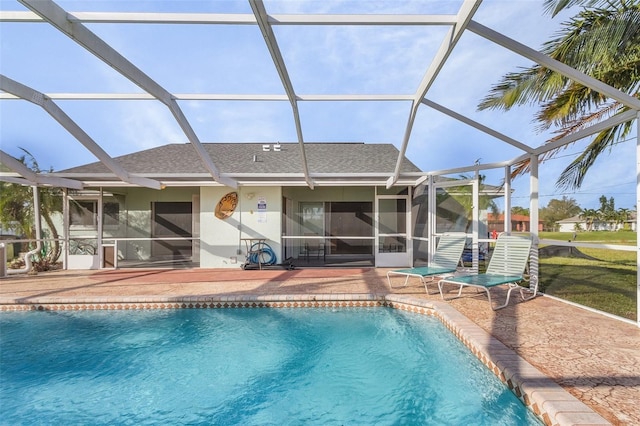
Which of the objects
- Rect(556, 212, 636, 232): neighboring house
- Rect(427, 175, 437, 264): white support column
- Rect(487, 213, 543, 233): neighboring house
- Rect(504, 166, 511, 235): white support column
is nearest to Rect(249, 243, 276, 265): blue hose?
Rect(427, 175, 437, 264): white support column

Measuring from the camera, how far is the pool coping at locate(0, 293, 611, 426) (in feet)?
8.55

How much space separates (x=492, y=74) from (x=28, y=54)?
8718mm

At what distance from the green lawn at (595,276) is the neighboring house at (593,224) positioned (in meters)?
0.09

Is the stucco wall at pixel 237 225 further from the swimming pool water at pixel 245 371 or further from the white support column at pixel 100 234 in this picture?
the swimming pool water at pixel 245 371

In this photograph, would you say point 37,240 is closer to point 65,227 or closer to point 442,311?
point 65,227

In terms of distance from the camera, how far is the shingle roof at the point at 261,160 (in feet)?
35.6

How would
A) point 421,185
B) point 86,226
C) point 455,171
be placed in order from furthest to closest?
point 86,226, point 421,185, point 455,171

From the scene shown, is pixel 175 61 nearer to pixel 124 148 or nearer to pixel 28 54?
pixel 28 54

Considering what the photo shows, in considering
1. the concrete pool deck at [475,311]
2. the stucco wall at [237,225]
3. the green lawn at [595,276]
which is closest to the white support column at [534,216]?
the green lawn at [595,276]

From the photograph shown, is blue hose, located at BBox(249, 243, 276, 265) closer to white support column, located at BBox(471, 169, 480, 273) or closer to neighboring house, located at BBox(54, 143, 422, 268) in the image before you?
neighboring house, located at BBox(54, 143, 422, 268)

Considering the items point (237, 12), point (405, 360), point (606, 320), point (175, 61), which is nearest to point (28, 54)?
point (175, 61)

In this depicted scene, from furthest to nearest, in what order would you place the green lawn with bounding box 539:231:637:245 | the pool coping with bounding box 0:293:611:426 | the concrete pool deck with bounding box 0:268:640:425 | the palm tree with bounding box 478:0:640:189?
the palm tree with bounding box 478:0:640:189 < the green lawn with bounding box 539:231:637:245 < the concrete pool deck with bounding box 0:268:640:425 < the pool coping with bounding box 0:293:611:426

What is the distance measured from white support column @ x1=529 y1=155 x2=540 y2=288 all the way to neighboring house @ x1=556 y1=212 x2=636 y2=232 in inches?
16.5

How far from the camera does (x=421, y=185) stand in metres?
9.93
